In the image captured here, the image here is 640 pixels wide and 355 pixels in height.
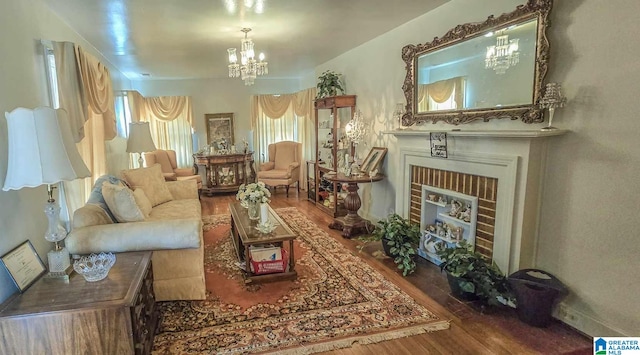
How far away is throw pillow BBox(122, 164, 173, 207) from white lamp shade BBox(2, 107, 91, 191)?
226cm

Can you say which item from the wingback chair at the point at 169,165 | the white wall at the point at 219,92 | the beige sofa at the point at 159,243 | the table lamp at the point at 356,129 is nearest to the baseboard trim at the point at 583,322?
the beige sofa at the point at 159,243

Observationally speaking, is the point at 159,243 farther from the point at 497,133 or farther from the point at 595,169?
the point at 595,169

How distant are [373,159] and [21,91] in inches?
139

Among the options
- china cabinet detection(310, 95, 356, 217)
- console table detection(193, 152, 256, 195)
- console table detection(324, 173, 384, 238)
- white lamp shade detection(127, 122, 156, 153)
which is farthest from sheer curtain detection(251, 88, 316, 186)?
white lamp shade detection(127, 122, 156, 153)

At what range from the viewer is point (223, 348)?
2.12 meters

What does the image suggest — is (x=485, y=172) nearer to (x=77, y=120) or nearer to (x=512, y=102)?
(x=512, y=102)

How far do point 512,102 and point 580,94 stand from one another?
1.47 ft

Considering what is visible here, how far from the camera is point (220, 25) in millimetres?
3475

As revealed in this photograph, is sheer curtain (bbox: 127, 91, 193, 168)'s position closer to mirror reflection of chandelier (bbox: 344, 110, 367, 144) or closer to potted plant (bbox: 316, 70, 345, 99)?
potted plant (bbox: 316, 70, 345, 99)

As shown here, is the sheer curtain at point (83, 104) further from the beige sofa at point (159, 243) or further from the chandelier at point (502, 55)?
the chandelier at point (502, 55)

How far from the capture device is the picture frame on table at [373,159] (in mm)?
4332

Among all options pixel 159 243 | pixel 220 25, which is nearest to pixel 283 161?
pixel 220 25

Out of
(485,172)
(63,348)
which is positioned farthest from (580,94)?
(63,348)

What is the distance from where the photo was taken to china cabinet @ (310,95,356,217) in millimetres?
5023
